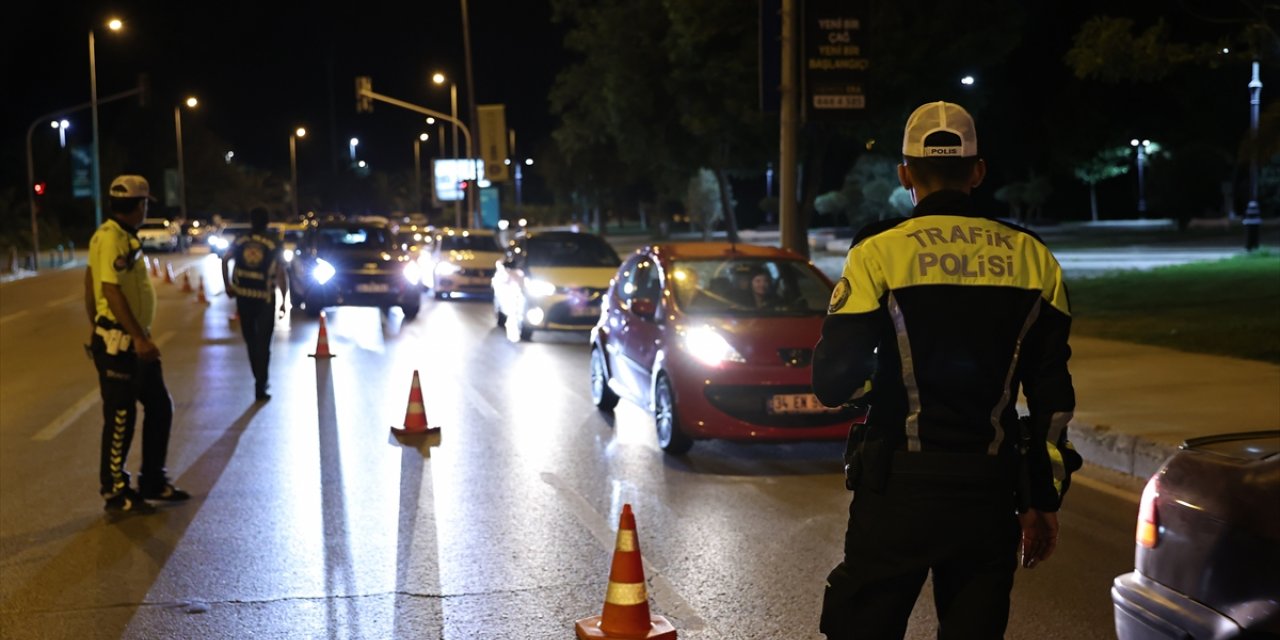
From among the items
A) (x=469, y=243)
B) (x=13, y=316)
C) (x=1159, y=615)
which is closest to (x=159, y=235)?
(x=469, y=243)

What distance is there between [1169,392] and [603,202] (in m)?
71.7

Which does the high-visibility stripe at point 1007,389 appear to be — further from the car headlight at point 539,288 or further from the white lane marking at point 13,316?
the white lane marking at point 13,316

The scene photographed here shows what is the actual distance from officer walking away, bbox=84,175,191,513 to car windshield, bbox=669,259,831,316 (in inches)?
159

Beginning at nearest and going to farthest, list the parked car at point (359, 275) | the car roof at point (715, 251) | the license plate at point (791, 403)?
the license plate at point (791, 403), the car roof at point (715, 251), the parked car at point (359, 275)

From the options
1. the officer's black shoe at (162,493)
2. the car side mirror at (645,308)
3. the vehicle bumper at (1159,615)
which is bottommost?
the officer's black shoe at (162,493)

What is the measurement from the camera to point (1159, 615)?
399 centimetres

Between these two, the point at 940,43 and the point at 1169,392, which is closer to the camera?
the point at 1169,392

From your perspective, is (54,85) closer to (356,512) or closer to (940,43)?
(940,43)

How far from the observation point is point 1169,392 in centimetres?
1185

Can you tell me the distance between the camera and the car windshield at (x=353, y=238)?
23.8 m

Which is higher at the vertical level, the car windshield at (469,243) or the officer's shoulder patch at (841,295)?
the officer's shoulder patch at (841,295)

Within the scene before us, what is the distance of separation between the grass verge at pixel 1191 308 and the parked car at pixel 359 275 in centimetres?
1053

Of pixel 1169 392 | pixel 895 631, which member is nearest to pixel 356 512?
pixel 895 631

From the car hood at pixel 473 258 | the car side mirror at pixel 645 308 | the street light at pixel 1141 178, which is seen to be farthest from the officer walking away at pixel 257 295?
the street light at pixel 1141 178
